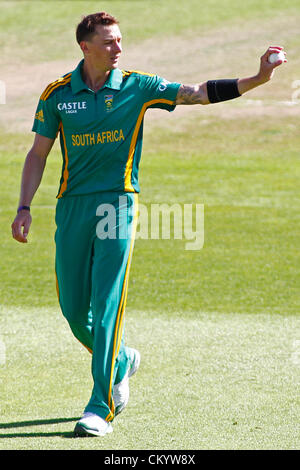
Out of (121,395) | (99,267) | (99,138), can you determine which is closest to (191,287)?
(121,395)

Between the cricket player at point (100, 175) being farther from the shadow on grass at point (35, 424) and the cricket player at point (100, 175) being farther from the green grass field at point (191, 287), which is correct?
the green grass field at point (191, 287)

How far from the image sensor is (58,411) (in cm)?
575

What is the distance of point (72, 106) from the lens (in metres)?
5.54

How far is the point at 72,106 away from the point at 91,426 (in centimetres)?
187

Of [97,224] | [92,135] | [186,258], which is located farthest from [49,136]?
[186,258]

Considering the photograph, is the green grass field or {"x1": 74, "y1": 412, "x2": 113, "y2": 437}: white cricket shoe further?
the green grass field

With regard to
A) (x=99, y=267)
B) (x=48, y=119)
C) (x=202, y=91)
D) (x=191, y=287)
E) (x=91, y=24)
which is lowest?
(x=191, y=287)

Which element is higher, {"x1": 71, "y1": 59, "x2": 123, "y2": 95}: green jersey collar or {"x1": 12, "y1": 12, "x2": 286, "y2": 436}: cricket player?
{"x1": 71, "y1": 59, "x2": 123, "y2": 95}: green jersey collar

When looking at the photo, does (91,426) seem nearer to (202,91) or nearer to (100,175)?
(100,175)

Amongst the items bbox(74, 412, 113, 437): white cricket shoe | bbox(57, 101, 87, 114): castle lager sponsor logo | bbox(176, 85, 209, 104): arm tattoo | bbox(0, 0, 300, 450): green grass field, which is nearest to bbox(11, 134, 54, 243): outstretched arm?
bbox(57, 101, 87, 114): castle lager sponsor logo

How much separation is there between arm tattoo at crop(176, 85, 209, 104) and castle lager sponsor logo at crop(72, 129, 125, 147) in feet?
1.47

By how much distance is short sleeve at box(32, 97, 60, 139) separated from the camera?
5605mm

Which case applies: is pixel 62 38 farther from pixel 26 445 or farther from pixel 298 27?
pixel 26 445

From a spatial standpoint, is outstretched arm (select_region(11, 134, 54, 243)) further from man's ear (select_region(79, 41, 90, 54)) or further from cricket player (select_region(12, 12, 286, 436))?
man's ear (select_region(79, 41, 90, 54))
